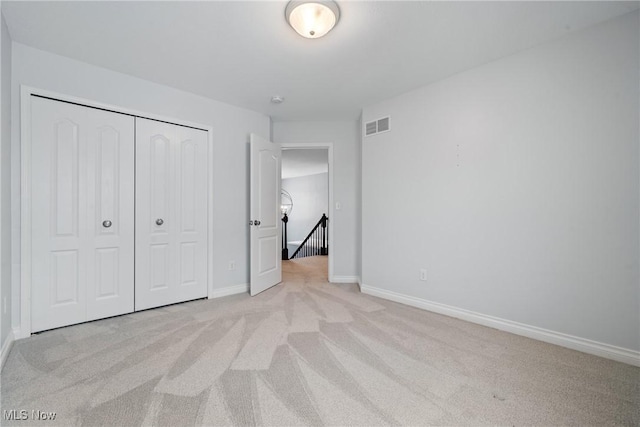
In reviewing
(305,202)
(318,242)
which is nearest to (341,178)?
(318,242)

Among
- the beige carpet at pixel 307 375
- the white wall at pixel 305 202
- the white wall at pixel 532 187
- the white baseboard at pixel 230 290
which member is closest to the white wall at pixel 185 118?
the white baseboard at pixel 230 290

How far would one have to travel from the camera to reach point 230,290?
3621mm

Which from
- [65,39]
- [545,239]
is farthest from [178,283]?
[545,239]

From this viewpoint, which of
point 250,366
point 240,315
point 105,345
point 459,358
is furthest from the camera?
point 240,315

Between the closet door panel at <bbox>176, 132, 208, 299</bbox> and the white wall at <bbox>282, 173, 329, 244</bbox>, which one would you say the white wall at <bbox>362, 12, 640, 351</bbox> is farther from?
the white wall at <bbox>282, 173, 329, 244</bbox>

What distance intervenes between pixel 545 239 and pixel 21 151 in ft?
14.5

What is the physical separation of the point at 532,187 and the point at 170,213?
360cm

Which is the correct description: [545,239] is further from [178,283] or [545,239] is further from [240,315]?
[178,283]

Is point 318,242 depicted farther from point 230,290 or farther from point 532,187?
point 532,187

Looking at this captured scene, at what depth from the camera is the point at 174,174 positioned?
3.19 metres

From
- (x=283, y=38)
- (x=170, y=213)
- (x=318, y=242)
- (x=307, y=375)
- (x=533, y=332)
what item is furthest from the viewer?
(x=318, y=242)

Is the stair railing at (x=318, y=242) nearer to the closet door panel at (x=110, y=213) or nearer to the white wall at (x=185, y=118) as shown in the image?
the white wall at (x=185, y=118)

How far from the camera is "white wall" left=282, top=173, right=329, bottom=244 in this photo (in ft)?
31.4

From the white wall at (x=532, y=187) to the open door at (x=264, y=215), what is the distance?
1.71m
